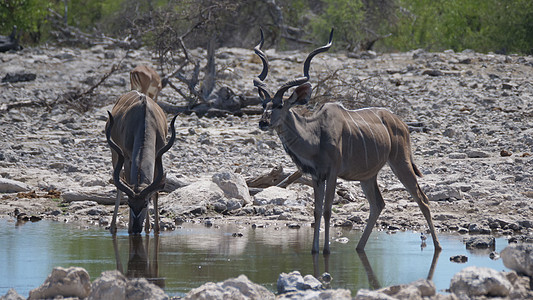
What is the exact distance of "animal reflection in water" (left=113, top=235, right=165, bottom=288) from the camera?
251 inches

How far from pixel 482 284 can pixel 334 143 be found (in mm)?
2552

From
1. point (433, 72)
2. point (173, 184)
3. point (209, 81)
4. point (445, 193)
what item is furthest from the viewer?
point (433, 72)

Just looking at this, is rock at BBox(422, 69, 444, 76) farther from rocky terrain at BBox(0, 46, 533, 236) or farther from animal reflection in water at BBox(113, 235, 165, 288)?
animal reflection in water at BBox(113, 235, 165, 288)

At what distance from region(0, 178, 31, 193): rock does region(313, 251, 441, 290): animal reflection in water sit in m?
5.16

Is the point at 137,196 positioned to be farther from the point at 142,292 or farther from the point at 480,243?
the point at 480,243

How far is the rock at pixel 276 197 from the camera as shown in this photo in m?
Result: 9.99

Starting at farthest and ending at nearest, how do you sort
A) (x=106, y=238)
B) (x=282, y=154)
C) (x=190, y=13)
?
(x=190, y=13), (x=282, y=154), (x=106, y=238)

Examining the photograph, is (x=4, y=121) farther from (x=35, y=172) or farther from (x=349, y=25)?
(x=349, y=25)

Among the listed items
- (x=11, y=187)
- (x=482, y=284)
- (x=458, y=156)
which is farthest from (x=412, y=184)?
(x=11, y=187)

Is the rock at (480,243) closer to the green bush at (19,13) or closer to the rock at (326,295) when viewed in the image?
the rock at (326,295)

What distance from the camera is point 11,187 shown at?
10.9m

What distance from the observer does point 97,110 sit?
16.2 m

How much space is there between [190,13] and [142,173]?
28.7ft

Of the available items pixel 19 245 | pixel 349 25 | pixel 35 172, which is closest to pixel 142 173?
pixel 19 245
